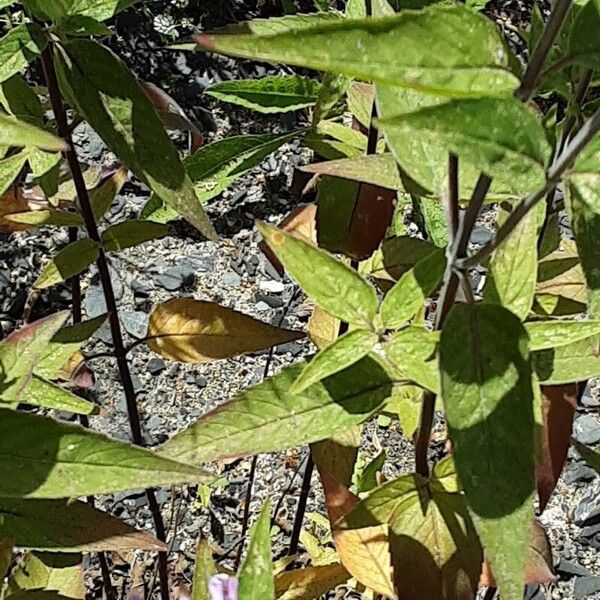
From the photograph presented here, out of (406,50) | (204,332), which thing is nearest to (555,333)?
(406,50)

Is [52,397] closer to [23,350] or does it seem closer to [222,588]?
[23,350]

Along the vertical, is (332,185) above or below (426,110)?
below

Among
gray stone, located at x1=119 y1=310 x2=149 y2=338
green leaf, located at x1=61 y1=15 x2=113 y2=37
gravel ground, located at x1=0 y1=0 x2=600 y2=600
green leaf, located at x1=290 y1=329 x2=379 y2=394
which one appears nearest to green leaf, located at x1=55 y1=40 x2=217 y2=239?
green leaf, located at x1=61 y1=15 x2=113 y2=37

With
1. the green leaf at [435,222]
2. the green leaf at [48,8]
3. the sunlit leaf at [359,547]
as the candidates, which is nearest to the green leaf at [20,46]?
the green leaf at [48,8]

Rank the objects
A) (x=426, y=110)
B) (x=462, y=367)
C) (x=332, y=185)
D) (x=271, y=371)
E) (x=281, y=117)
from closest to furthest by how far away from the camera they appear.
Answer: (x=426, y=110) → (x=462, y=367) → (x=332, y=185) → (x=271, y=371) → (x=281, y=117)

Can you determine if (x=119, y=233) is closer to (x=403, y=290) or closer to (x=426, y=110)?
(x=403, y=290)

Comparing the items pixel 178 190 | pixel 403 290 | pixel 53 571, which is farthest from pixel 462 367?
pixel 53 571

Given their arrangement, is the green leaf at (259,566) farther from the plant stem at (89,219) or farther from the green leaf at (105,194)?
the green leaf at (105,194)
